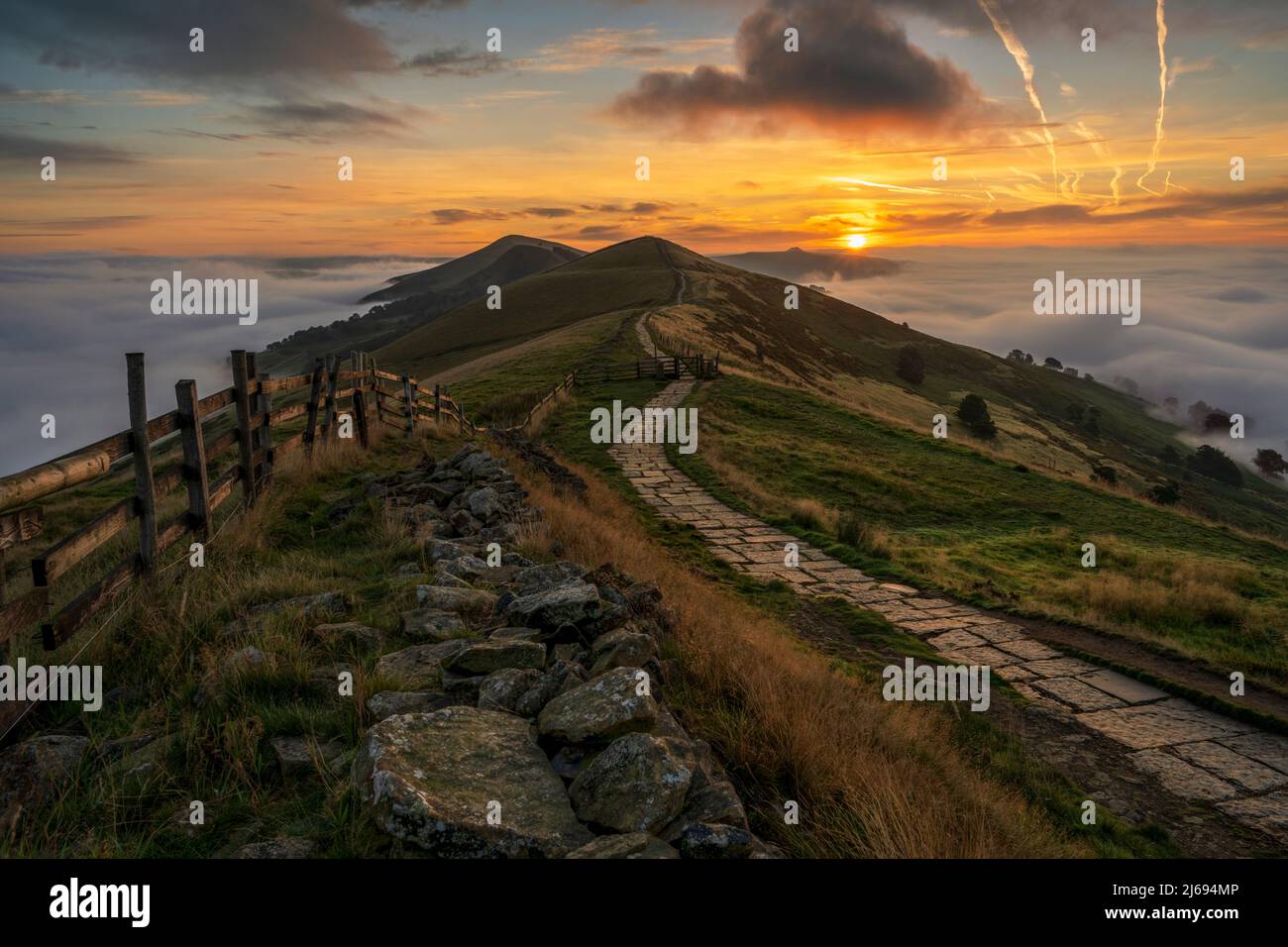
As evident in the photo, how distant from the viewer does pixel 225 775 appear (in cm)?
377

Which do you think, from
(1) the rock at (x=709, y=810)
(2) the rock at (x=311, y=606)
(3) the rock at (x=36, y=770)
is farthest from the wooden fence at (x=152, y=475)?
(1) the rock at (x=709, y=810)

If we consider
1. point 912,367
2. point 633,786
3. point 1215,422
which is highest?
point 912,367

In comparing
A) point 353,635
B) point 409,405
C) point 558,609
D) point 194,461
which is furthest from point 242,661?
point 409,405

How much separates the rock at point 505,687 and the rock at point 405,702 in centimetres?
19

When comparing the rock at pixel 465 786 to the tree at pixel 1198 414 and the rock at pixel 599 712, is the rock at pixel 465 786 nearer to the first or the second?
the rock at pixel 599 712

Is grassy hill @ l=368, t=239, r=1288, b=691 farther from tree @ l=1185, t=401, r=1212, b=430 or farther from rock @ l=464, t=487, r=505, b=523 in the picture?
tree @ l=1185, t=401, r=1212, b=430

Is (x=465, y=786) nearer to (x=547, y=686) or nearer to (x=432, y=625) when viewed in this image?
(x=547, y=686)

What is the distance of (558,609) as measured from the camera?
18.1 feet

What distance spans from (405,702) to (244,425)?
655 centimetres

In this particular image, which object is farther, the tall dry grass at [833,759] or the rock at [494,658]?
the rock at [494,658]

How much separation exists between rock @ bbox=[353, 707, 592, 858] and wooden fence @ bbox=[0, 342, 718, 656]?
290 cm

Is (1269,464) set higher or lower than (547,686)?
lower

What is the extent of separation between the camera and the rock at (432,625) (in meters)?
5.43
